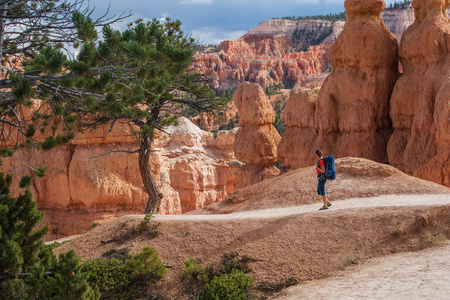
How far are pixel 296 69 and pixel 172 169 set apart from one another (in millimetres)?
109601

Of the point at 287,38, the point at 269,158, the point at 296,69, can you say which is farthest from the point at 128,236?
the point at 287,38

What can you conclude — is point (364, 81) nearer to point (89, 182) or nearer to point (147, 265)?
point (89, 182)

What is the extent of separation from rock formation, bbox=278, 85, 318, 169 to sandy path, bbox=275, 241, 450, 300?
13109 millimetres

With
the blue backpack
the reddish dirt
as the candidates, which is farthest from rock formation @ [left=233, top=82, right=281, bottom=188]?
the blue backpack

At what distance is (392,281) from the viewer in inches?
316

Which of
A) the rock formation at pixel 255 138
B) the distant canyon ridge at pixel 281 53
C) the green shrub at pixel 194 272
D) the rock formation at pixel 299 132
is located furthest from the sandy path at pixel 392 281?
the distant canyon ridge at pixel 281 53

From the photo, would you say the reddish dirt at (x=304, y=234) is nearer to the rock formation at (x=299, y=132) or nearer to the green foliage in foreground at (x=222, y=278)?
the green foliage in foreground at (x=222, y=278)

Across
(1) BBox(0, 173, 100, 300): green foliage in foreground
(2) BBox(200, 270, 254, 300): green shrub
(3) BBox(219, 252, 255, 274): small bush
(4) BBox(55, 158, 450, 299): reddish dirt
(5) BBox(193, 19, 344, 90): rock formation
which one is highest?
(5) BBox(193, 19, 344, 90): rock formation

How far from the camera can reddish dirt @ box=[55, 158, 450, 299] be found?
31.8ft

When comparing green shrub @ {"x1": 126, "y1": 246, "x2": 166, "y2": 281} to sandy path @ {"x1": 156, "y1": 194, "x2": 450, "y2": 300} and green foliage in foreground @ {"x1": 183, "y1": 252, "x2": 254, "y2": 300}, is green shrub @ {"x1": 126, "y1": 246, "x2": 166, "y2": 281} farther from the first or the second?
sandy path @ {"x1": 156, "y1": 194, "x2": 450, "y2": 300}

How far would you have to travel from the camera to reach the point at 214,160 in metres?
31.4

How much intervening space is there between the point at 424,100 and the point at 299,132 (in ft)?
24.1

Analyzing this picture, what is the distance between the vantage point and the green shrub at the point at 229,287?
29.6ft

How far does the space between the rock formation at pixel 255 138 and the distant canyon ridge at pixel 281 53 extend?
258 ft
